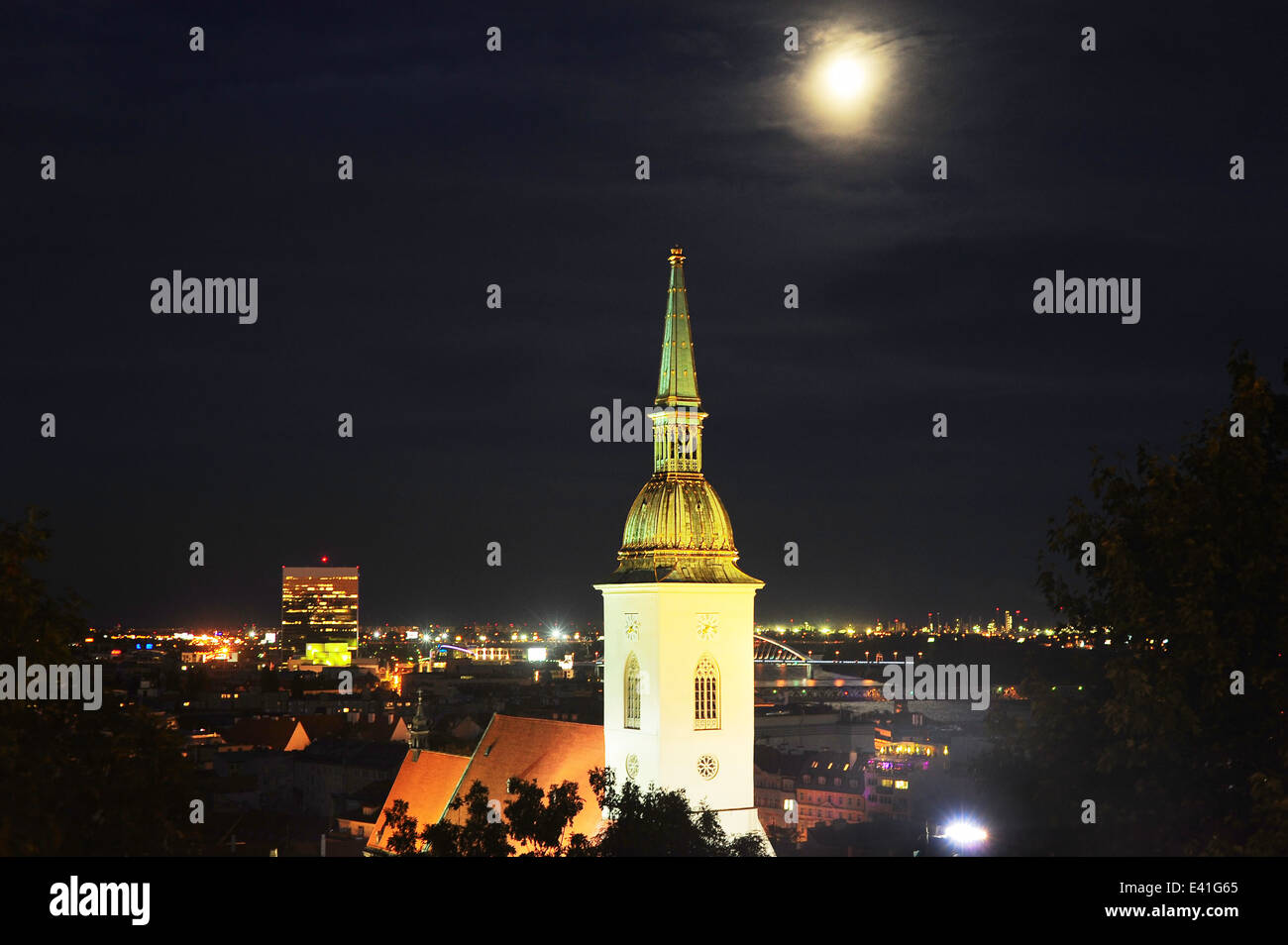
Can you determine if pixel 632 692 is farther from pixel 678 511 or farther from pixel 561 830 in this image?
pixel 561 830

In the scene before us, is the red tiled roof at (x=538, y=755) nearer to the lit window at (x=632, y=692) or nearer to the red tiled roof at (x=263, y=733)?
the lit window at (x=632, y=692)

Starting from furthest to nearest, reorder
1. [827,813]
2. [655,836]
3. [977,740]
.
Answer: [977,740]
[827,813]
[655,836]

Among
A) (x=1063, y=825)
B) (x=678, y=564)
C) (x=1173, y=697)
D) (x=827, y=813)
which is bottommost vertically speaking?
(x=827, y=813)

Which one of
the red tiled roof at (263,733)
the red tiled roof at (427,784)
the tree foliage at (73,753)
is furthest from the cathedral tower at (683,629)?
the red tiled roof at (263,733)

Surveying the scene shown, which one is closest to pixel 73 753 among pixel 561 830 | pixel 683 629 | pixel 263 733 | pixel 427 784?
pixel 561 830
